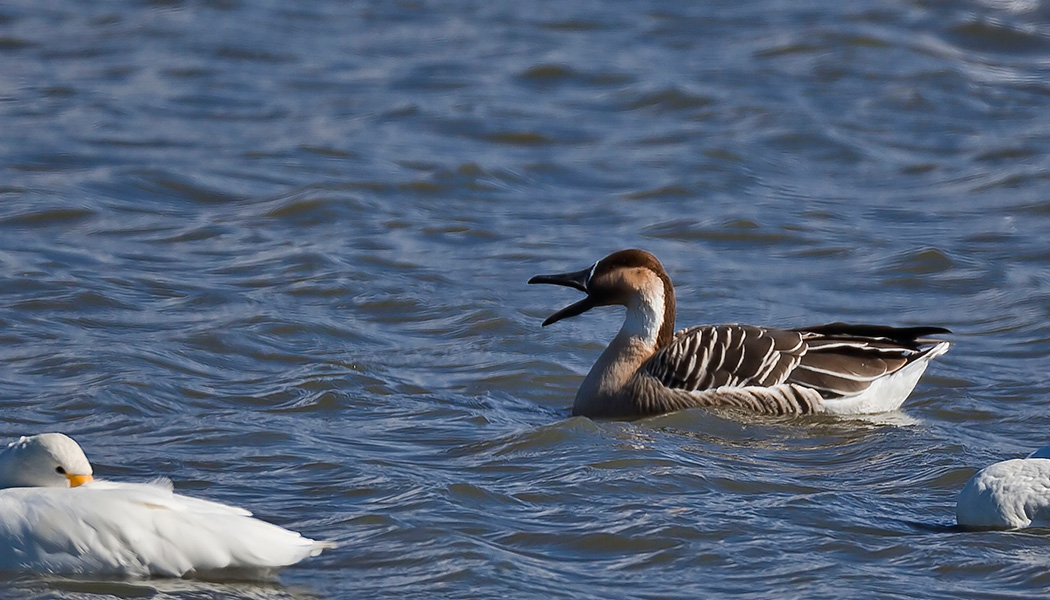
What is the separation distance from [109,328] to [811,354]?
425 cm

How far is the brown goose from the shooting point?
28.7 ft

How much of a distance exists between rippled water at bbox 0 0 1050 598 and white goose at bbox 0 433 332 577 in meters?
0.11

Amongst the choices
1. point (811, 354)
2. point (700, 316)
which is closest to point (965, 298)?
point (700, 316)

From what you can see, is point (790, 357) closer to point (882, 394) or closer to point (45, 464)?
point (882, 394)

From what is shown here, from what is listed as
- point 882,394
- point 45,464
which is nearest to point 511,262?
point 882,394

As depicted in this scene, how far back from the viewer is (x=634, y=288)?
9047 millimetres

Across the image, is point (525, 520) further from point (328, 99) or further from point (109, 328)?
point (328, 99)

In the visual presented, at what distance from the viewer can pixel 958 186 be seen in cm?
1347

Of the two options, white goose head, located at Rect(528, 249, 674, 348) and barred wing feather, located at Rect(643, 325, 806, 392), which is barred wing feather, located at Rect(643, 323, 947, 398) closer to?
barred wing feather, located at Rect(643, 325, 806, 392)

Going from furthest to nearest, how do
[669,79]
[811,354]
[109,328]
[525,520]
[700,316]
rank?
1. [669,79]
2. [700,316]
3. [109,328]
4. [811,354]
5. [525,520]

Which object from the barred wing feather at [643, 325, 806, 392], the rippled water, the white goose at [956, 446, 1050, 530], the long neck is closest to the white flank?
the rippled water

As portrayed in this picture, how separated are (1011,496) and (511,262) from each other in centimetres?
572

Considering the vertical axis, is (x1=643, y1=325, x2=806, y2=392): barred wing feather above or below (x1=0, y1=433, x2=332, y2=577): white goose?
below

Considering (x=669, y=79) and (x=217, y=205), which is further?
(x=669, y=79)
